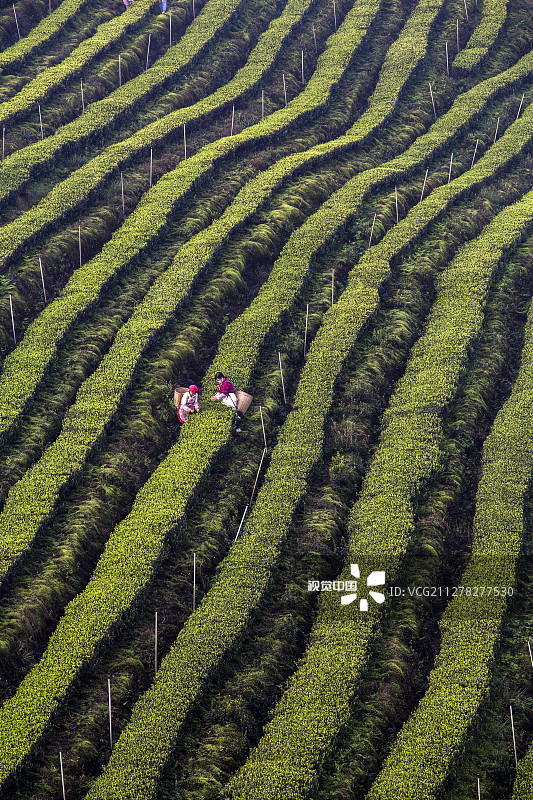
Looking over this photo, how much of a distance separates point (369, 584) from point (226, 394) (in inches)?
293

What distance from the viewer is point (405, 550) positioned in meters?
18.7

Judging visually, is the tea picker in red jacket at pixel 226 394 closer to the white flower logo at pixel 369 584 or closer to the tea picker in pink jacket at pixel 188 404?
the tea picker in pink jacket at pixel 188 404

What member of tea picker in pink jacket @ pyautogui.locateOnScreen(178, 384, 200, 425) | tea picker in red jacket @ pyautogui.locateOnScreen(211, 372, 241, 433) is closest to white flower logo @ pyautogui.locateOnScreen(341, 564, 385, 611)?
tea picker in red jacket @ pyautogui.locateOnScreen(211, 372, 241, 433)

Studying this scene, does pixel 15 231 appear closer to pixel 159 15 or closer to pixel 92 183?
pixel 92 183

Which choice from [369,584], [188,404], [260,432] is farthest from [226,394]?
[369,584]

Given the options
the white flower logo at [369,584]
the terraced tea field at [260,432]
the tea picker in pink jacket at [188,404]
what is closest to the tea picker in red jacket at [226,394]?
the terraced tea field at [260,432]

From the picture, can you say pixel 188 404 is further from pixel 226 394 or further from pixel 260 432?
pixel 260 432

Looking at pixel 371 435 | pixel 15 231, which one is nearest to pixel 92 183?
pixel 15 231

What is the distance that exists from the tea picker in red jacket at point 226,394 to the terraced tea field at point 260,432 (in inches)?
13.9

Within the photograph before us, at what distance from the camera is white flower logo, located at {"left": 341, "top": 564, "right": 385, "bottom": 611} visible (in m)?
17.8

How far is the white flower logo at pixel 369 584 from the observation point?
17.8 meters

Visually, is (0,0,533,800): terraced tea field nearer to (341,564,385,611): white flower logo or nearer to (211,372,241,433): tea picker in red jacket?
(341,564,385,611): white flower logo

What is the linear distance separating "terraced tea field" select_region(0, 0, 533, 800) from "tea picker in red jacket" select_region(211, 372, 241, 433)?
35cm

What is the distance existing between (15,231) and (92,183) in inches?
180
